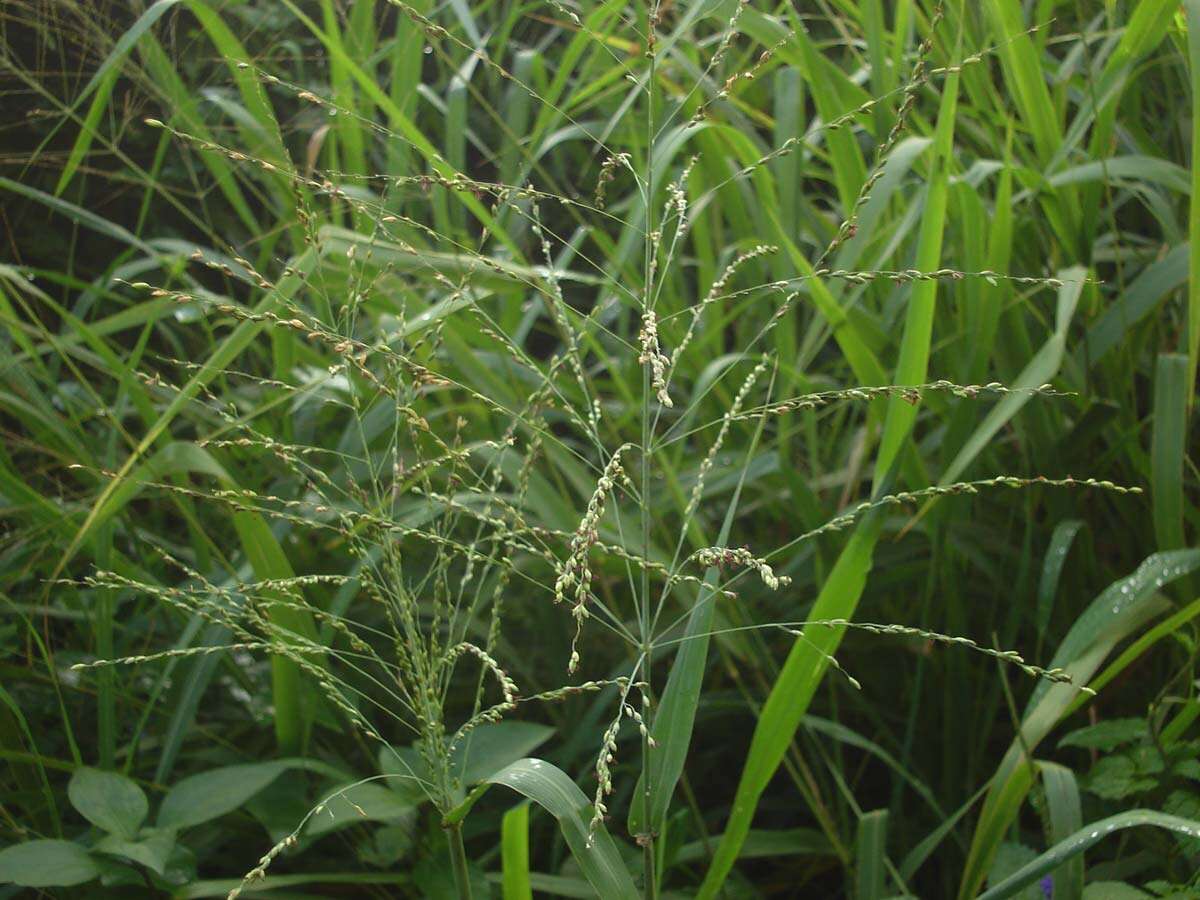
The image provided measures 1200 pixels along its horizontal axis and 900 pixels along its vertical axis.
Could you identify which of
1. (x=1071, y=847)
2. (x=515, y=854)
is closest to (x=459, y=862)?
(x=515, y=854)

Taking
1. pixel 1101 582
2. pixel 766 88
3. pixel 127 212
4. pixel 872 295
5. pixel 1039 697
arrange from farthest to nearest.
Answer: pixel 127 212
pixel 766 88
pixel 872 295
pixel 1101 582
pixel 1039 697

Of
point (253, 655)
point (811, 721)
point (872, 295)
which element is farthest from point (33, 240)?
point (811, 721)

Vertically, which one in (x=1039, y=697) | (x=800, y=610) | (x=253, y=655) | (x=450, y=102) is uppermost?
(x=450, y=102)

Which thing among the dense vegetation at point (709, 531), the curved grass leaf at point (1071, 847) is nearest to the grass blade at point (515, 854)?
the dense vegetation at point (709, 531)

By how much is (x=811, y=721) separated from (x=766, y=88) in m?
1.05

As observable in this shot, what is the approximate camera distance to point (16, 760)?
1.04 m

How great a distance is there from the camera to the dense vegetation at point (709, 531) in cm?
89

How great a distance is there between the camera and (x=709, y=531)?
1.36 m

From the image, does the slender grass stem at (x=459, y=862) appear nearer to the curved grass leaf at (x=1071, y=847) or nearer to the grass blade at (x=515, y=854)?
the grass blade at (x=515, y=854)

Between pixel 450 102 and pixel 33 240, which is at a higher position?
pixel 450 102

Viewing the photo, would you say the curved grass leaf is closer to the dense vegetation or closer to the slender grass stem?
the dense vegetation

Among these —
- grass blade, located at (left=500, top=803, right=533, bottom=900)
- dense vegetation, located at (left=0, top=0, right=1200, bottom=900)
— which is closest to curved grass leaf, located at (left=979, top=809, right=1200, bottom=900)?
dense vegetation, located at (left=0, top=0, right=1200, bottom=900)

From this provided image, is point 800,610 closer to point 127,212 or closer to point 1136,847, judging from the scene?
point 1136,847

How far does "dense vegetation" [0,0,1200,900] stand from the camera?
0.89 meters
